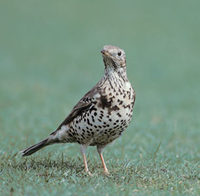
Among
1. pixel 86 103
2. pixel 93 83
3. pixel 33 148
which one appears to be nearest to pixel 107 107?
pixel 86 103

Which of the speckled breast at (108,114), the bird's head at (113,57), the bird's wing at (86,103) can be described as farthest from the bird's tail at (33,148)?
the bird's head at (113,57)

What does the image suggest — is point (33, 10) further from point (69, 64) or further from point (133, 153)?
point (133, 153)

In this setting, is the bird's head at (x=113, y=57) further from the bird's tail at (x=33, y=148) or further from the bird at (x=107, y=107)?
the bird's tail at (x=33, y=148)

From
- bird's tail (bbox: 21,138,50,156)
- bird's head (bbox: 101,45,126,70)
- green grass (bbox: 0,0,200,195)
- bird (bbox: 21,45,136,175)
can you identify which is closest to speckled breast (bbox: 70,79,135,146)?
bird (bbox: 21,45,136,175)

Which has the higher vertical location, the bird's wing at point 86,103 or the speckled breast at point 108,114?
the bird's wing at point 86,103

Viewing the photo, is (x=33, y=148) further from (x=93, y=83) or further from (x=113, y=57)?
(x=93, y=83)

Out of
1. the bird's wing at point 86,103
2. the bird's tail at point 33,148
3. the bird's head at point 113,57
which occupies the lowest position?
the bird's tail at point 33,148

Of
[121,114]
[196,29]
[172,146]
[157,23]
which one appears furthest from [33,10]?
[121,114]

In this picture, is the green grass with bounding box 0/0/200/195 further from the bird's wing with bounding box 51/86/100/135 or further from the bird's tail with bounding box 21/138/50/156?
the bird's wing with bounding box 51/86/100/135

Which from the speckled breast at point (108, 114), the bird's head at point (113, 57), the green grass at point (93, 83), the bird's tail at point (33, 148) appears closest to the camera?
the green grass at point (93, 83)
